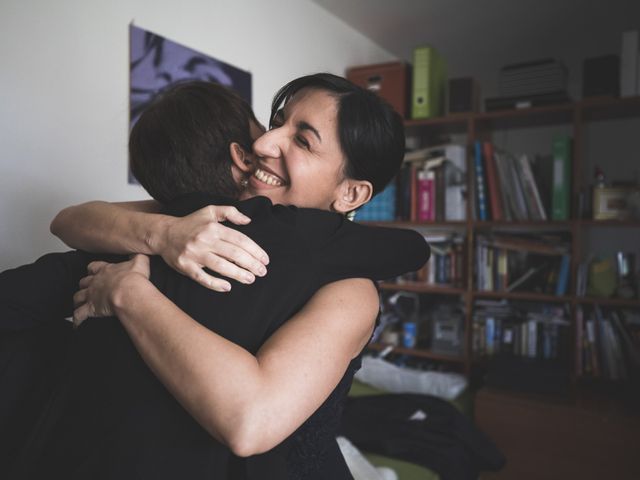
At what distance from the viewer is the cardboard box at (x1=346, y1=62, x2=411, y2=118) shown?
9.87ft

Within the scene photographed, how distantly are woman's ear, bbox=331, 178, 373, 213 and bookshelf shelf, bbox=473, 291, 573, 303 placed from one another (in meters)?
1.89

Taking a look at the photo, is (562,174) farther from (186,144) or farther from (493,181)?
(186,144)

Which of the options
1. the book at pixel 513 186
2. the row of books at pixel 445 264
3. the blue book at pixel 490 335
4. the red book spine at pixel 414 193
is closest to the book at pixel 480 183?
the book at pixel 513 186

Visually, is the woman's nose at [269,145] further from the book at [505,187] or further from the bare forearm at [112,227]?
the book at [505,187]

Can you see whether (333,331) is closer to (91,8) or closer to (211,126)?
(211,126)

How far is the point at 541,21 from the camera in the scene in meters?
2.91

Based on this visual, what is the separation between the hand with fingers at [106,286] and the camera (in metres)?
0.68

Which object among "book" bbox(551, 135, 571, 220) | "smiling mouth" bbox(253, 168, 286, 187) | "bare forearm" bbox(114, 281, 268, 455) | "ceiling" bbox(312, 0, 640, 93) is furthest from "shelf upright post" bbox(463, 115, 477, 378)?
"bare forearm" bbox(114, 281, 268, 455)

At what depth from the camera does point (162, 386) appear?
653mm

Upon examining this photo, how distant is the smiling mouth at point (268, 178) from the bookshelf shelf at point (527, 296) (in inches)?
80.5

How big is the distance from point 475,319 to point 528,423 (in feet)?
2.21

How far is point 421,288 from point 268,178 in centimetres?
209

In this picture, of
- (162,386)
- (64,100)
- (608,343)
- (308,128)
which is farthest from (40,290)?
(608,343)

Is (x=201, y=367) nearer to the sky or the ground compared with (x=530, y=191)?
nearer to the ground
